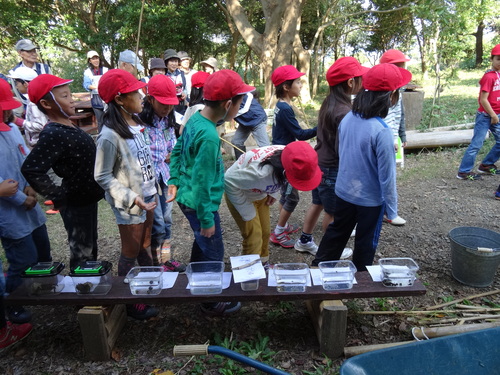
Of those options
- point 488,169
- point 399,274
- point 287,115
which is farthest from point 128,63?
point 488,169

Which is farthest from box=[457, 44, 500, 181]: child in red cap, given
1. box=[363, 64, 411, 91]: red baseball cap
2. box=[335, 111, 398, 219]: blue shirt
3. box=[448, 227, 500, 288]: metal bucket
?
box=[335, 111, 398, 219]: blue shirt

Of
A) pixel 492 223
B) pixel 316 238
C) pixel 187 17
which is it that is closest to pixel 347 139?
pixel 316 238

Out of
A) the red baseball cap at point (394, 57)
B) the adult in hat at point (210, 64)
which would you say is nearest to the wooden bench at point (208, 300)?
the red baseball cap at point (394, 57)

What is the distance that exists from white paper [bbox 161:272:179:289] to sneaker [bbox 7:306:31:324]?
1097mm

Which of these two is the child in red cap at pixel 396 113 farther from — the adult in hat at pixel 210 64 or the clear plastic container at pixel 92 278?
the adult in hat at pixel 210 64

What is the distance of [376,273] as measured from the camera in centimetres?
251

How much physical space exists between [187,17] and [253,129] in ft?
36.1

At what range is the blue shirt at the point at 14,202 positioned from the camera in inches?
92.3

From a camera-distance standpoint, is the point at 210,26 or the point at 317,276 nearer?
the point at 317,276

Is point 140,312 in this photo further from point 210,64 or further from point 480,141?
point 480,141

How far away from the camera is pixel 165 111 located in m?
3.14

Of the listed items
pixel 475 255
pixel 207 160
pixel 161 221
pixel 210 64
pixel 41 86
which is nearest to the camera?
pixel 207 160

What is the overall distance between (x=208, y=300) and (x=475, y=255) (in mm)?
2214

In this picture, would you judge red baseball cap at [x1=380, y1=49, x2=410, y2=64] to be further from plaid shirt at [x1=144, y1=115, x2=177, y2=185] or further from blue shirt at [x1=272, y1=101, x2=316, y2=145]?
plaid shirt at [x1=144, y1=115, x2=177, y2=185]
